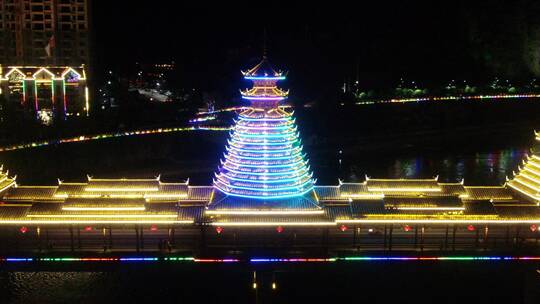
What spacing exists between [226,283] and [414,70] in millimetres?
58967

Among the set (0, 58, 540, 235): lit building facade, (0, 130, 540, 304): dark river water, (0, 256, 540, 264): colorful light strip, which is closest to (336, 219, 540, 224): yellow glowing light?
(0, 58, 540, 235): lit building facade

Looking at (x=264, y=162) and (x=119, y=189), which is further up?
(x=264, y=162)

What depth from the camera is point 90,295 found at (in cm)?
2139

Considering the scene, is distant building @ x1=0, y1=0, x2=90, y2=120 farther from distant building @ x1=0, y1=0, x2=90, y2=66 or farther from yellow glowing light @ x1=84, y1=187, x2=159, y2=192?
yellow glowing light @ x1=84, y1=187, x2=159, y2=192

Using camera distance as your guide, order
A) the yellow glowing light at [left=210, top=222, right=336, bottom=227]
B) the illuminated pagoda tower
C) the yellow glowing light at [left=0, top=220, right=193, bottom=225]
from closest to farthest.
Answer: the yellow glowing light at [left=0, top=220, right=193, bottom=225], the yellow glowing light at [left=210, top=222, right=336, bottom=227], the illuminated pagoda tower

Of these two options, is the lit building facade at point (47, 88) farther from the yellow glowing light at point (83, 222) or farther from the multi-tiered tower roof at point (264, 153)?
the multi-tiered tower roof at point (264, 153)

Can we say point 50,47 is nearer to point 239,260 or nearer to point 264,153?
point 264,153

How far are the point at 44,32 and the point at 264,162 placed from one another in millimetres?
44034

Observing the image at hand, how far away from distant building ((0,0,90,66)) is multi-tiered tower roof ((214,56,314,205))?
39969mm

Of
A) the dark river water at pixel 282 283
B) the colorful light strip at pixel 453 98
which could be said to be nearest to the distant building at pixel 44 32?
the colorful light strip at pixel 453 98

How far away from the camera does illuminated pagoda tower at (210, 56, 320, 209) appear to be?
82.8 feet

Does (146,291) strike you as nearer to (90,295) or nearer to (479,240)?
(90,295)

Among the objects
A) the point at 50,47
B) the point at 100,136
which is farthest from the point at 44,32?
the point at 100,136

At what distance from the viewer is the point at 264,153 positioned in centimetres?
2564
